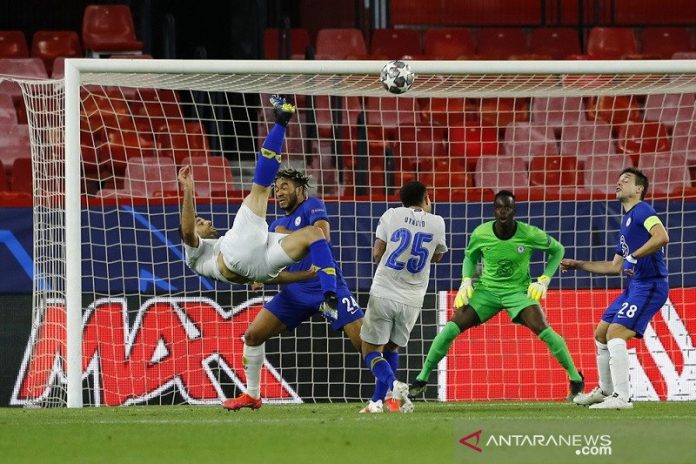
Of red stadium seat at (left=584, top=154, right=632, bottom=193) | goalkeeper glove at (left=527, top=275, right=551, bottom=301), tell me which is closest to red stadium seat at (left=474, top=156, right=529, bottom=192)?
red stadium seat at (left=584, top=154, right=632, bottom=193)

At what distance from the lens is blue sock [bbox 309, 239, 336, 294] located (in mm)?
9281

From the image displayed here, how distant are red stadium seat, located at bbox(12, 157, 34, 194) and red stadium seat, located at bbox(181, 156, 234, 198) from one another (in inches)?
60.0

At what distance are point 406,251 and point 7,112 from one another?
6056mm

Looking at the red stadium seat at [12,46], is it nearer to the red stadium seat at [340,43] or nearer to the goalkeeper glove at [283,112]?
the red stadium seat at [340,43]

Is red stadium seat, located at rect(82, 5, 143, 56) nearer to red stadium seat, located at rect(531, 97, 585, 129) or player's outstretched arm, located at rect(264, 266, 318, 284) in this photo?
red stadium seat, located at rect(531, 97, 585, 129)

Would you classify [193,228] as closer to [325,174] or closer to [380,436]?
[380,436]

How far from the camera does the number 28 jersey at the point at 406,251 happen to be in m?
10.2

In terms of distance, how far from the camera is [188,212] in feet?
30.7

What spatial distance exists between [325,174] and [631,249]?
163 inches

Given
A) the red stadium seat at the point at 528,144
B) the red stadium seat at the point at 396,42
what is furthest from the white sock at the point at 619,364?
the red stadium seat at the point at 396,42

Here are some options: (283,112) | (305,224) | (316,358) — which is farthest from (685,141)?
(283,112)

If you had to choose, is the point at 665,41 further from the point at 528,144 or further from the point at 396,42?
the point at 528,144

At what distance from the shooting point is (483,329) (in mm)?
12344

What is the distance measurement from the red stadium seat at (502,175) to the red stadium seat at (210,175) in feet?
7.84
